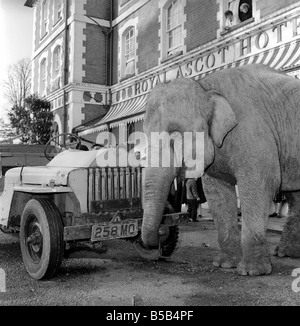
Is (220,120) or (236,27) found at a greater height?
(236,27)

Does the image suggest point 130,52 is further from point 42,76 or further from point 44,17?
point 44,17

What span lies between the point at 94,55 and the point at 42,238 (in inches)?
534

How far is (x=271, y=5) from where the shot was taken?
9.10 metres

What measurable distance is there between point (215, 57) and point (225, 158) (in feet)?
24.1

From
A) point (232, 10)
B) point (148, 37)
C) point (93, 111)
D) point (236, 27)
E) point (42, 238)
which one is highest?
point (148, 37)

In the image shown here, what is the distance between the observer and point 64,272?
430 centimetres

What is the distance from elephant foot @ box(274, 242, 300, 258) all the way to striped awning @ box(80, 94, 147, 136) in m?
6.80

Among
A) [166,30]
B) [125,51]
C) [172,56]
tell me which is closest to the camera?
[172,56]

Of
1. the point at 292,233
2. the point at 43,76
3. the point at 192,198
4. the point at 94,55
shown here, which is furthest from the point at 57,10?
the point at 292,233

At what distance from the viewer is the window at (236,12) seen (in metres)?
10.2

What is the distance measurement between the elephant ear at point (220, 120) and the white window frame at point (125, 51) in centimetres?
1114

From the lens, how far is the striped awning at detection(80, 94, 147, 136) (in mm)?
11730

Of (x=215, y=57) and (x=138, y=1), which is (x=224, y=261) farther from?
(x=138, y=1)
